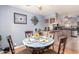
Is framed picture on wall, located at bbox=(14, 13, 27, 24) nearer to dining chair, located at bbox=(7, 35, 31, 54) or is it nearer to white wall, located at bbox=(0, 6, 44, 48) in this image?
white wall, located at bbox=(0, 6, 44, 48)

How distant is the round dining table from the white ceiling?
1.16 feet

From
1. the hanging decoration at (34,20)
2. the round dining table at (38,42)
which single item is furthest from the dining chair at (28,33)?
the hanging decoration at (34,20)

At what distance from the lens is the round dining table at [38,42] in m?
1.31

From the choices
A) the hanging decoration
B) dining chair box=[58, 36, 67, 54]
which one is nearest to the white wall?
the hanging decoration

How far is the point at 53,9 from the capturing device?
134 centimetres

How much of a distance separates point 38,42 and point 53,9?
502 mm

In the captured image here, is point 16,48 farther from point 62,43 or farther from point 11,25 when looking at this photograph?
point 62,43

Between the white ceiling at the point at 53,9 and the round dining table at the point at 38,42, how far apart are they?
1.16 feet

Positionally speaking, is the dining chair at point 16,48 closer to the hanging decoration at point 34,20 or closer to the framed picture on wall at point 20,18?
the framed picture on wall at point 20,18

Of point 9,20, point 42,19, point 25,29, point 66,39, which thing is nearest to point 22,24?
point 25,29

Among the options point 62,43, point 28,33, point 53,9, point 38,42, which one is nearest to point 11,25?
point 28,33
